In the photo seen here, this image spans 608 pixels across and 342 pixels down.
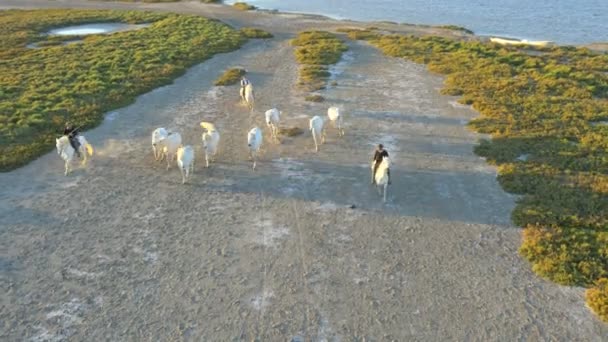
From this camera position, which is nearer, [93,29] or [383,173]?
[383,173]

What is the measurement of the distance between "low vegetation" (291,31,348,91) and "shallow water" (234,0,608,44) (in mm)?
19470

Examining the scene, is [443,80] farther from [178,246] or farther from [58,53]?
[58,53]

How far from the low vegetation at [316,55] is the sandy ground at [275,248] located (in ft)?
25.6

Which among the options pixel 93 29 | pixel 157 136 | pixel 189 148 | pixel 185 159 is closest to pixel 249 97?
pixel 157 136

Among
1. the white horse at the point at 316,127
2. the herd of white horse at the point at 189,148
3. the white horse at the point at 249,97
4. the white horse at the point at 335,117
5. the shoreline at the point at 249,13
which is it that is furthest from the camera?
the shoreline at the point at 249,13

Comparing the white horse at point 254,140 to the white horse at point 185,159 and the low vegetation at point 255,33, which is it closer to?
the white horse at point 185,159

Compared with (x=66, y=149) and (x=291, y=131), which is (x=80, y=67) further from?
(x=291, y=131)

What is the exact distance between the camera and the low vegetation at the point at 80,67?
25016 millimetres

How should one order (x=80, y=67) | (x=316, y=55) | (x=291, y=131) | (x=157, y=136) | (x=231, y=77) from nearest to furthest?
(x=157, y=136) → (x=291, y=131) → (x=231, y=77) → (x=80, y=67) → (x=316, y=55)

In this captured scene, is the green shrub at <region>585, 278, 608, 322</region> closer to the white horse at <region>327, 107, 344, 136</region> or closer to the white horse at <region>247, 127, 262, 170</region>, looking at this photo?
the white horse at <region>247, 127, 262, 170</region>

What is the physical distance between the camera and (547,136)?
23.8 meters

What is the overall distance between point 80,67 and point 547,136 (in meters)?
27.8

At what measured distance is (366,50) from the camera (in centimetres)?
4131

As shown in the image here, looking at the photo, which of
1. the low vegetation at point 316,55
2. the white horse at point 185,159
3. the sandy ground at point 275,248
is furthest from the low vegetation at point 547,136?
the white horse at point 185,159
